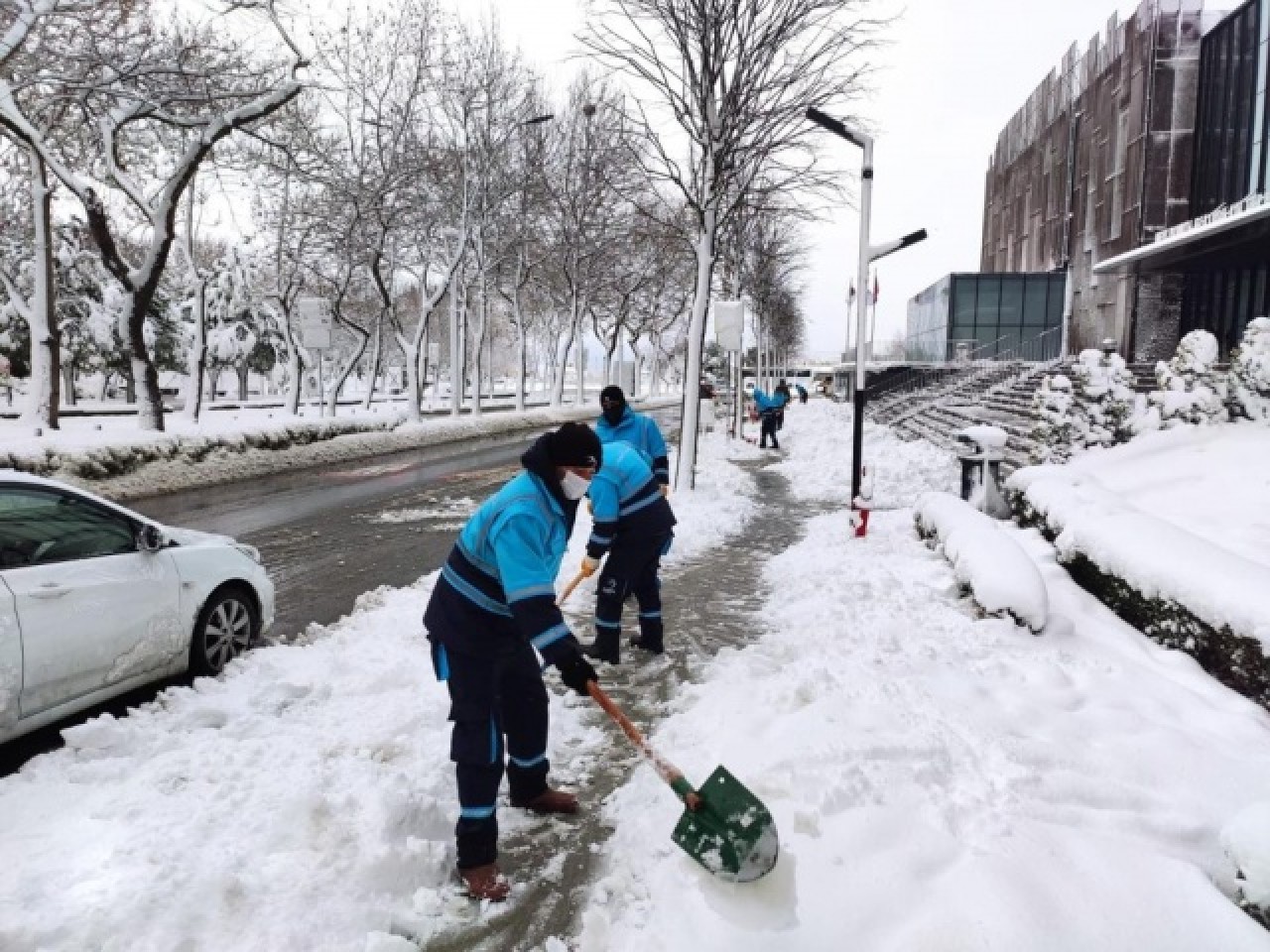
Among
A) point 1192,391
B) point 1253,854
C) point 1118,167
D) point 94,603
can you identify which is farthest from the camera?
point 1118,167

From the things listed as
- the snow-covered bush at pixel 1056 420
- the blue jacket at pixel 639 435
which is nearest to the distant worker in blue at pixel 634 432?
the blue jacket at pixel 639 435

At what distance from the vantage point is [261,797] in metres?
3.49

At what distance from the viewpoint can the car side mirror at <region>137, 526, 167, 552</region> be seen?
4.70 metres

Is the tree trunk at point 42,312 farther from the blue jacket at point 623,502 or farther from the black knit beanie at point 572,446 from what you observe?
the black knit beanie at point 572,446

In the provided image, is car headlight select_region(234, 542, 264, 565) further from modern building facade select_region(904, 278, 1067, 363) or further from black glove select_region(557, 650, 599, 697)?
A: modern building facade select_region(904, 278, 1067, 363)

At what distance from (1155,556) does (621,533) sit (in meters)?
3.61

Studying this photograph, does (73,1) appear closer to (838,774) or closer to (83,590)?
(83,590)

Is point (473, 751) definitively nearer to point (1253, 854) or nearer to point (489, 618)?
point (489, 618)

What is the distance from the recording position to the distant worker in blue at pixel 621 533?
536 cm

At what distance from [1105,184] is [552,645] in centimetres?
3640

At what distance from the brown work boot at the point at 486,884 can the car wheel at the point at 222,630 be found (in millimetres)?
2820

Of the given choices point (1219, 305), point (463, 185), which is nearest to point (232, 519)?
point (463, 185)

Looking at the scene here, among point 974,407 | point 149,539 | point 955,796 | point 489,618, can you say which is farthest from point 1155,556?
point 974,407

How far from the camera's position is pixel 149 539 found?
15.5 feet
